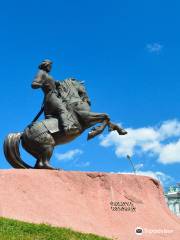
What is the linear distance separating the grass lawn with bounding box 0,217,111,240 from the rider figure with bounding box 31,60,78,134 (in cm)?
312

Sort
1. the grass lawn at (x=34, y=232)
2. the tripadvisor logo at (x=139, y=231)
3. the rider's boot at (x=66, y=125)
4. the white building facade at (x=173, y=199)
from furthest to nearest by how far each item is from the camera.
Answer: the white building facade at (x=173, y=199), the rider's boot at (x=66, y=125), the tripadvisor logo at (x=139, y=231), the grass lawn at (x=34, y=232)

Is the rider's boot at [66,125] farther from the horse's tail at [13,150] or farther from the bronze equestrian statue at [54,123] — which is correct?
the horse's tail at [13,150]

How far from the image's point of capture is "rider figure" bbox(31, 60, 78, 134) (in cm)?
1226

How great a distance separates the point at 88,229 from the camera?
1055cm

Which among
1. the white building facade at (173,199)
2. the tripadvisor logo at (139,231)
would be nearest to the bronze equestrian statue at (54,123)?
the tripadvisor logo at (139,231)

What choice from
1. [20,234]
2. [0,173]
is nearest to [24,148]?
[0,173]

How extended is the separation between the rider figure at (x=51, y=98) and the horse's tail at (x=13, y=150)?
95 centimetres

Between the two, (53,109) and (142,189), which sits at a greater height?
(53,109)

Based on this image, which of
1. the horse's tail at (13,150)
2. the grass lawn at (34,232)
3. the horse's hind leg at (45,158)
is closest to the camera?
the grass lawn at (34,232)

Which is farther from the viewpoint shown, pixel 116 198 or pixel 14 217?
pixel 116 198

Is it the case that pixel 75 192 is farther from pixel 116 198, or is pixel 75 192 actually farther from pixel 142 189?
pixel 142 189

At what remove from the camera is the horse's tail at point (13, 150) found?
12.4 meters

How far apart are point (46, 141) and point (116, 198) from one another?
2.09 meters

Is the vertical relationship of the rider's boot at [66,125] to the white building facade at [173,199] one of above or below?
below
